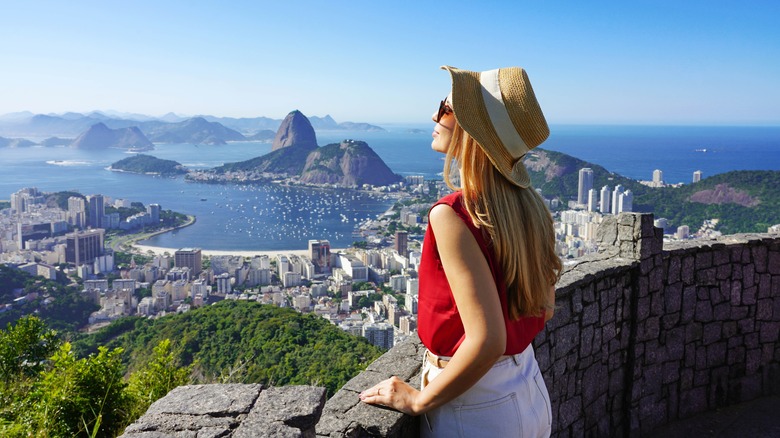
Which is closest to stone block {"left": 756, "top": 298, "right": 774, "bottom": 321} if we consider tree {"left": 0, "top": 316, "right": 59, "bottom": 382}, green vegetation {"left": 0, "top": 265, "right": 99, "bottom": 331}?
tree {"left": 0, "top": 316, "right": 59, "bottom": 382}

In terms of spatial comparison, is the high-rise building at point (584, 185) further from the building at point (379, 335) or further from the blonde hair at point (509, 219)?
the blonde hair at point (509, 219)

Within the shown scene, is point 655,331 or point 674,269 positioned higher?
point 674,269

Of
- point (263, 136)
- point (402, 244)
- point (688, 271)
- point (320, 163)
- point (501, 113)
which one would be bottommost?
point (402, 244)

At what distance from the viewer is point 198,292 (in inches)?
943

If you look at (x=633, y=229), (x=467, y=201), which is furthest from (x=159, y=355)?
(x=633, y=229)

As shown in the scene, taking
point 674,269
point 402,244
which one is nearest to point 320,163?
point 402,244

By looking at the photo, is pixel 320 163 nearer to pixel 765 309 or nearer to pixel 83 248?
pixel 83 248

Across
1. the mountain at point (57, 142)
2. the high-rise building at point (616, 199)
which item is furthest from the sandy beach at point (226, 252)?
the mountain at point (57, 142)

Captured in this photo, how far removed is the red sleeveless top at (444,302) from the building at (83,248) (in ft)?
111

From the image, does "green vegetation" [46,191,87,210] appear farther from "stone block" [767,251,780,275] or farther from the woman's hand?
the woman's hand

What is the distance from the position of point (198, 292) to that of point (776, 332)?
22.6 metres

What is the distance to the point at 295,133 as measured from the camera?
91.4 metres

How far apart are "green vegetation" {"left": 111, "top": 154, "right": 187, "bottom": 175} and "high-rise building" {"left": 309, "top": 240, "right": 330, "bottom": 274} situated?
54.0 metres

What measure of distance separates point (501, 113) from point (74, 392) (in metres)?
1.98
